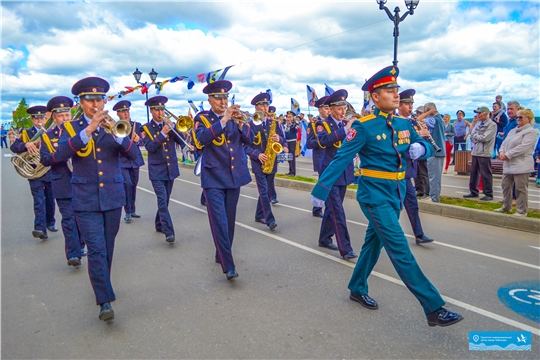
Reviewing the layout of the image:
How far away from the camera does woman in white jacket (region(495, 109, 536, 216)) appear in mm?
7156

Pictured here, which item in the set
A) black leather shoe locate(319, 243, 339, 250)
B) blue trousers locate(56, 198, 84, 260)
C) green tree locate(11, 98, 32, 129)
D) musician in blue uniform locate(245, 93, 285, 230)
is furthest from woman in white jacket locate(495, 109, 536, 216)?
green tree locate(11, 98, 32, 129)

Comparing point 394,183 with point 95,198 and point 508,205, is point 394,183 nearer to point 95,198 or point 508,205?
point 95,198

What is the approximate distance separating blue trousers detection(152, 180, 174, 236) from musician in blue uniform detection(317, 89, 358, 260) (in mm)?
2425

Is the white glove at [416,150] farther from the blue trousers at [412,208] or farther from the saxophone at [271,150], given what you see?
the saxophone at [271,150]

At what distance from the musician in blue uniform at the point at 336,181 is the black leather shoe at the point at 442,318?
6.51 ft

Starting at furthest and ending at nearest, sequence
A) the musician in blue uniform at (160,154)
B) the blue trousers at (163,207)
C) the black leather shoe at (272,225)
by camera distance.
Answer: the black leather shoe at (272,225)
the musician in blue uniform at (160,154)
the blue trousers at (163,207)

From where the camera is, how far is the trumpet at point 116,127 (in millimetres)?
3803

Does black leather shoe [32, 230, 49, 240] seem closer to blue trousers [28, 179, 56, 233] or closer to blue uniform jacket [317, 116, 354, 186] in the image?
blue trousers [28, 179, 56, 233]

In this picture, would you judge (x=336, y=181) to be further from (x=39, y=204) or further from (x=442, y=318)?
(x=39, y=204)

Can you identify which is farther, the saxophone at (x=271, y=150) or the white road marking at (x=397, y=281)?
the saxophone at (x=271, y=150)

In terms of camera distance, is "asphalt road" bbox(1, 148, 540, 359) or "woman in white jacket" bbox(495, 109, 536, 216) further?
"woman in white jacket" bbox(495, 109, 536, 216)

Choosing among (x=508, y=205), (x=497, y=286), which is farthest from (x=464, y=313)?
(x=508, y=205)

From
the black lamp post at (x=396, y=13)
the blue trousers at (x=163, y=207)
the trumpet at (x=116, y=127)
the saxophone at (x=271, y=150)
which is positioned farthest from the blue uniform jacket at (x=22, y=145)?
the black lamp post at (x=396, y=13)

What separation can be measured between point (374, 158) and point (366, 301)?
139 centimetres
